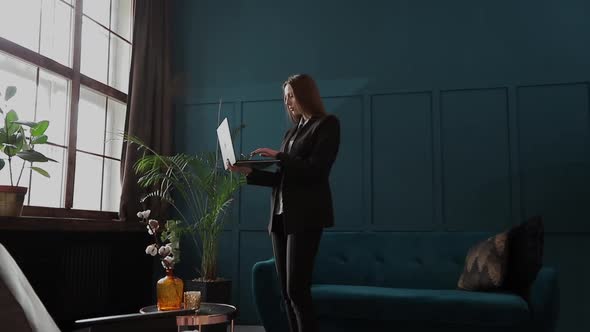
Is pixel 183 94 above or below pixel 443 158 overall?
above

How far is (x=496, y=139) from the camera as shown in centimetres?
395

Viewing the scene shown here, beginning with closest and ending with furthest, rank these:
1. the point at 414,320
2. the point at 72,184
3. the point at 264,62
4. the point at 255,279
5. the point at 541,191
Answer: the point at 414,320 < the point at 255,279 < the point at 72,184 < the point at 541,191 < the point at 264,62

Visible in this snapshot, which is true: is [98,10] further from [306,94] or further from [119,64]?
[306,94]

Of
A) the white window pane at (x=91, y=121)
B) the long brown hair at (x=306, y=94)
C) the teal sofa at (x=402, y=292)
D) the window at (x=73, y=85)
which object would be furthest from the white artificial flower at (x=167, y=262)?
the white window pane at (x=91, y=121)

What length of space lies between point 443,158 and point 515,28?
1089 millimetres

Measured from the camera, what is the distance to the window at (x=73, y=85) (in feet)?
10.8

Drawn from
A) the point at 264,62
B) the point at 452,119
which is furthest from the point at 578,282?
the point at 264,62

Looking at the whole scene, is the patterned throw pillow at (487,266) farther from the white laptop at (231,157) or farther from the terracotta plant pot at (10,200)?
the terracotta plant pot at (10,200)

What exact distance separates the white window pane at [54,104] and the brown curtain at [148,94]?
482mm

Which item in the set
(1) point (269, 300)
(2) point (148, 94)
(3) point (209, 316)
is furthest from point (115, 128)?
(3) point (209, 316)

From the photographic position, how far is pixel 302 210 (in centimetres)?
219

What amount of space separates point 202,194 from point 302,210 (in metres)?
2.22

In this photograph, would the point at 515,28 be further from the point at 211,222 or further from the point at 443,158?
the point at 211,222

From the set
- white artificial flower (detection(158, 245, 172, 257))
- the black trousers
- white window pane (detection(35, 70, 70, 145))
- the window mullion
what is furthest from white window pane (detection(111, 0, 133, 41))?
the black trousers
